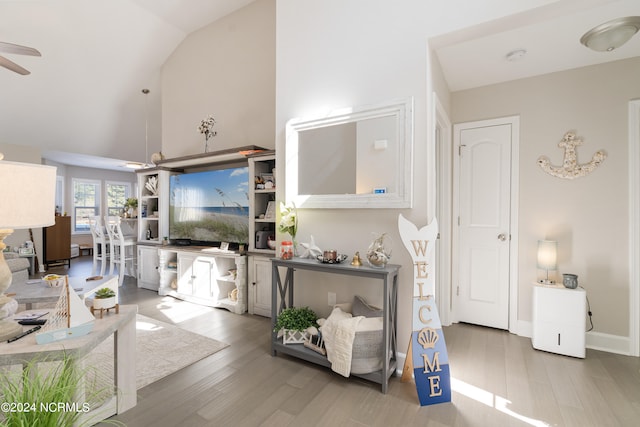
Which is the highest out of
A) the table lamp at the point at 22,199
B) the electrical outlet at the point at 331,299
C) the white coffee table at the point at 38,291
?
the table lamp at the point at 22,199

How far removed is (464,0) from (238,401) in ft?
10.1

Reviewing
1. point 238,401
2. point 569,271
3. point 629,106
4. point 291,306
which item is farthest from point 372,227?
point 629,106

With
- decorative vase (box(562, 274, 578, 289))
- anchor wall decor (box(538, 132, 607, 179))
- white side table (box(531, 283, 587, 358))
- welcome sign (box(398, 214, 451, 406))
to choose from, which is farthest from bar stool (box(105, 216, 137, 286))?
anchor wall decor (box(538, 132, 607, 179))

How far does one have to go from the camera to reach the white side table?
7.82 ft

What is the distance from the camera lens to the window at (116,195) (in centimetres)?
894

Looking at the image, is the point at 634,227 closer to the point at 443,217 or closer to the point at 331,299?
the point at 443,217

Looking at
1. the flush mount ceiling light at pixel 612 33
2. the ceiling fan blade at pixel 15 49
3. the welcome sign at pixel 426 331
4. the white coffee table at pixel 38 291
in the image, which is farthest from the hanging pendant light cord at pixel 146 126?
the flush mount ceiling light at pixel 612 33

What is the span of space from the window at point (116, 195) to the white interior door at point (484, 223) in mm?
9561

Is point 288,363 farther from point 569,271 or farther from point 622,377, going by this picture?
point 569,271

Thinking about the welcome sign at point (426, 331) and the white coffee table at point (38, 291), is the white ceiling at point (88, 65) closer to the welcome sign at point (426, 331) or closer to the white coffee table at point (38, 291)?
the white coffee table at point (38, 291)

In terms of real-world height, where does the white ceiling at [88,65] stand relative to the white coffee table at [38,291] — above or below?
above

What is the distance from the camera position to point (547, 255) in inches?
103

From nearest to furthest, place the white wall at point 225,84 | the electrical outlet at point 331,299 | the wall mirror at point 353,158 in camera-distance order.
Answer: the wall mirror at point 353,158 → the electrical outlet at point 331,299 → the white wall at point 225,84

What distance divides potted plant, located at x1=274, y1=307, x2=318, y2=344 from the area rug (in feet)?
2.02
